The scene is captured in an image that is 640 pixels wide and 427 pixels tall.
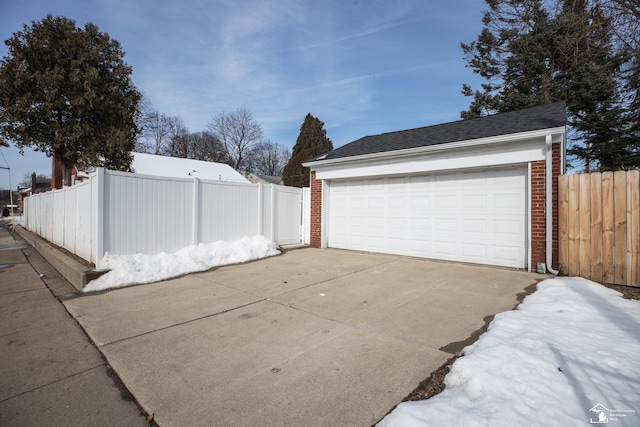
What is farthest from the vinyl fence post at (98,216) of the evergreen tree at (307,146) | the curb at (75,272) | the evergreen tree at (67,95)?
the evergreen tree at (307,146)

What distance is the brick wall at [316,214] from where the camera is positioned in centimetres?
1048

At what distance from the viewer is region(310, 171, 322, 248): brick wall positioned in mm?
10477

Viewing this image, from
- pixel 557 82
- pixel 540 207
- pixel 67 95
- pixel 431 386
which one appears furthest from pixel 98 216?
pixel 557 82

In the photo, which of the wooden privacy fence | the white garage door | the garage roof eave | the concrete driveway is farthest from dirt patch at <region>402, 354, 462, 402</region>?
the garage roof eave

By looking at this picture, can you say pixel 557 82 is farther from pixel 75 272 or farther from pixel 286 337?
pixel 75 272

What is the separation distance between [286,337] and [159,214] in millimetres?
4998

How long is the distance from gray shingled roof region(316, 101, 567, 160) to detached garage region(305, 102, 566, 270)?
4cm

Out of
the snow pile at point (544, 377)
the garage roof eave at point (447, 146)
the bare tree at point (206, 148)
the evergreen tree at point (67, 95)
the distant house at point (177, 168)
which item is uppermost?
the bare tree at point (206, 148)

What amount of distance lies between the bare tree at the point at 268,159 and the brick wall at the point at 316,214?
37.7 meters

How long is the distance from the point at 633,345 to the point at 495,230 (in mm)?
A: 4371

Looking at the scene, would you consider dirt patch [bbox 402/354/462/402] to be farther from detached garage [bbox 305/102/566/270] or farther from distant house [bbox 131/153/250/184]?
distant house [bbox 131/153/250/184]

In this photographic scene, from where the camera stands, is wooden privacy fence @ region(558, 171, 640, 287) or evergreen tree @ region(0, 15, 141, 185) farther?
evergreen tree @ region(0, 15, 141, 185)

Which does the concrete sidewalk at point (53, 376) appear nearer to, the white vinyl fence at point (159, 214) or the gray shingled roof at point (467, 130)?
the white vinyl fence at point (159, 214)

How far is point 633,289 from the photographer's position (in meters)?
5.14
